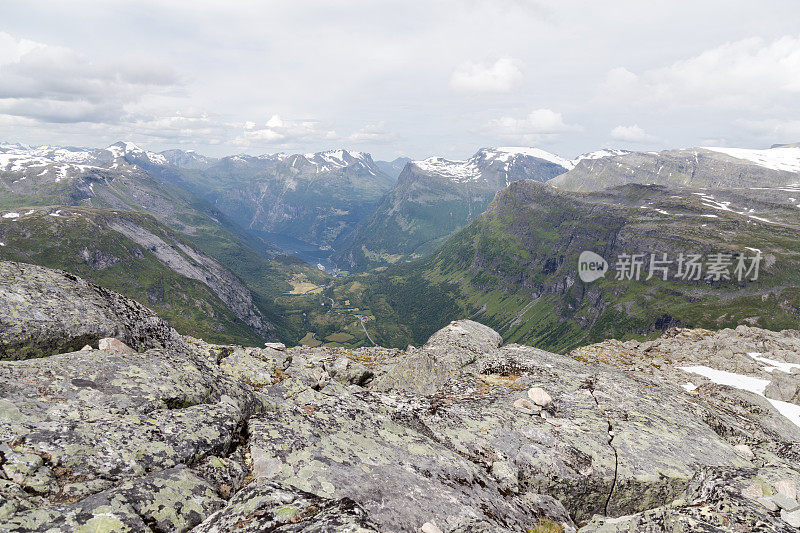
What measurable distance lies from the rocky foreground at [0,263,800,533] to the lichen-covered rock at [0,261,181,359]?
9 cm

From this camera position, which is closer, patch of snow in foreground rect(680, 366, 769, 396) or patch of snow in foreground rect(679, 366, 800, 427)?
patch of snow in foreground rect(679, 366, 800, 427)

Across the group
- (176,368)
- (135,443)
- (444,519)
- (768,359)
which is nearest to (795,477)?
(444,519)

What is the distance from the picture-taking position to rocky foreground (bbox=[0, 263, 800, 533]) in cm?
896

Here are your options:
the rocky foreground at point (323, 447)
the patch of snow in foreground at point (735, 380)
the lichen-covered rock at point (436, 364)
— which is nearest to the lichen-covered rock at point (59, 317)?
the rocky foreground at point (323, 447)

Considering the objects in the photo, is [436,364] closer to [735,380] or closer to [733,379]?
[733,379]

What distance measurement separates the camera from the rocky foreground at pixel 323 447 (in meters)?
8.96

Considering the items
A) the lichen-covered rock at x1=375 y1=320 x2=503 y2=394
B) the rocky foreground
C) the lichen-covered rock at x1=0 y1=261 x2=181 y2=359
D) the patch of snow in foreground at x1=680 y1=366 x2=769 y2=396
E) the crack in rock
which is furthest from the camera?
the patch of snow in foreground at x1=680 y1=366 x2=769 y2=396

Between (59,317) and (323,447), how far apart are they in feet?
46.8

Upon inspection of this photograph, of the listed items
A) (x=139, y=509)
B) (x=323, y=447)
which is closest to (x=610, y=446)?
(x=323, y=447)

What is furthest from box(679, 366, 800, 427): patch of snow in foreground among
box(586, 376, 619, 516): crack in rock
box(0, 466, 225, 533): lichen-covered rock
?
box(0, 466, 225, 533): lichen-covered rock

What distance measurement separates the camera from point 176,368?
15.5 metres

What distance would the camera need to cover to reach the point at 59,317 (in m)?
16.5

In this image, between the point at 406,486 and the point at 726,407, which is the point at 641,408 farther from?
the point at 406,486

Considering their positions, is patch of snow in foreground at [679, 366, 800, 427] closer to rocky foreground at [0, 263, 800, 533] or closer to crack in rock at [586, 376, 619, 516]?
rocky foreground at [0, 263, 800, 533]
